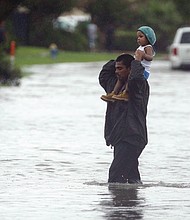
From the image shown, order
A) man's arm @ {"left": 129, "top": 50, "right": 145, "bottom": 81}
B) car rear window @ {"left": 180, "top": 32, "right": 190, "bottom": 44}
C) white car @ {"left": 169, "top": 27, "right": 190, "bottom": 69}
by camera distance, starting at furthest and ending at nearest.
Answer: car rear window @ {"left": 180, "top": 32, "right": 190, "bottom": 44}, white car @ {"left": 169, "top": 27, "right": 190, "bottom": 69}, man's arm @ {"left": 129, "top": 50, "right": 145, "bottom": 81}

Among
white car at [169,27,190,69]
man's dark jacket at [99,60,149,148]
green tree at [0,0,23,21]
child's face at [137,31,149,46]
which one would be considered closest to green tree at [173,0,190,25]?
white car at [169,27,190,69]

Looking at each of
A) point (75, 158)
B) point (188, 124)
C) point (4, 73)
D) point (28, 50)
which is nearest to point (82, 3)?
point (28, 50)

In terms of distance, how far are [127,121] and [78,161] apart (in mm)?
3050

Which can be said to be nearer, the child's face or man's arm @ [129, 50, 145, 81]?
man's arm @ [129, 50, 145, 81]

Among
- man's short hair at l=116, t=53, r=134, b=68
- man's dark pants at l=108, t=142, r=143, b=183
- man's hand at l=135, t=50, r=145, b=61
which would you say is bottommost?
man's dark pants at l=108, t=142, r=143, b=183

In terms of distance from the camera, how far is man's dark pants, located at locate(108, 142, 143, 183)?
11.6 meters

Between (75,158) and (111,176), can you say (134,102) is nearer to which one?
(111,176)

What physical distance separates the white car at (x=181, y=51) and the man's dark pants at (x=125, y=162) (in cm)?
3051

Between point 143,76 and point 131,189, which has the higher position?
point 143,76

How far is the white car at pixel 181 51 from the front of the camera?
1667 inches

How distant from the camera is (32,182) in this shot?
12219 millimetres

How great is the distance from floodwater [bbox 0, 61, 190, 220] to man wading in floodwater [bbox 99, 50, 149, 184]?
0.77 ft

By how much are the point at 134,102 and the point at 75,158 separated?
3.42 m

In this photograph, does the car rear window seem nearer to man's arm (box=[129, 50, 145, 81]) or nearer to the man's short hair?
the man's short hair
